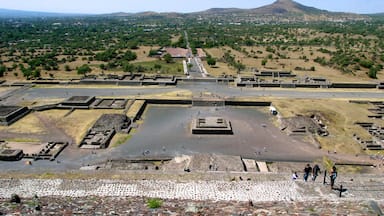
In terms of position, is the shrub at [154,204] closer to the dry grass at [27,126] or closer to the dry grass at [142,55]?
the dry grass at [27,126]

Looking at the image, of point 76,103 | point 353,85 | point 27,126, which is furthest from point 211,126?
point 353,85

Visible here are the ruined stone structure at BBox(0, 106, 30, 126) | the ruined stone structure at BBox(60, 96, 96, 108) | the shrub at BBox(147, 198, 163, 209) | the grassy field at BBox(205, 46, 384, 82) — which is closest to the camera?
the shrub at BBox(147, 198, 163, 209)

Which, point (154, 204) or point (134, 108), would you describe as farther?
point (134, 108)

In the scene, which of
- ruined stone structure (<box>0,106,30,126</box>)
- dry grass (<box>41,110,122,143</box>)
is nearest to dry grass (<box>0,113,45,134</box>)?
ruined stone structure (<box>0,106,30,126</box>)

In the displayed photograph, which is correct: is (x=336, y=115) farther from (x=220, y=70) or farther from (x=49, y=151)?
(x=49, y=151)

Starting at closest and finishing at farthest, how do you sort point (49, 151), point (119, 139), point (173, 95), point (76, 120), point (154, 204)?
point (154, 204) < point (49, 151) < point (119, 139) < point (76, 120) < point (173, 95)

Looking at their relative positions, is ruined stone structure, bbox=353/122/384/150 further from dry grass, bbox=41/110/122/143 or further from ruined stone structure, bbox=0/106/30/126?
ruined stone structure, bbox=0/106/30/126

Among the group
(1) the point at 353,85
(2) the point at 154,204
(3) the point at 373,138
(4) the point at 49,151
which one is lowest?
(3) the point at 373,138

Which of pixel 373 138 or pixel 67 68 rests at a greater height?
pixel 67 68
